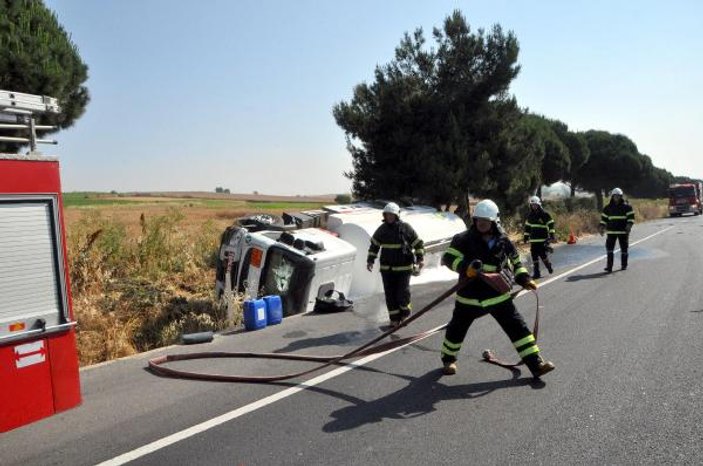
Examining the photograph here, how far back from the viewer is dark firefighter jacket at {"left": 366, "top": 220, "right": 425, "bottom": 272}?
7.88 meters

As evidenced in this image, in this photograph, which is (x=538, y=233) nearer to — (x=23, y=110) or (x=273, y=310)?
(x=273, y=310)

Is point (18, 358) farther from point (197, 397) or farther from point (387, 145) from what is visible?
point (387, 145)

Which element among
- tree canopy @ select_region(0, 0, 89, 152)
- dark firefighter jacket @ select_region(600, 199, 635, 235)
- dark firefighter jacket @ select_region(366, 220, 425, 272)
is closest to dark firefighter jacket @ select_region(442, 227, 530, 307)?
dark firefighter jacket @ select_region(366, 220, 425, 272)

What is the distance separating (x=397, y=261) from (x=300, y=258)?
1.90 m

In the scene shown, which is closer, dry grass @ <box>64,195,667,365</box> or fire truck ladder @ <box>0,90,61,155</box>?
fire truck ladder @ <box>0,90,61,155</box>

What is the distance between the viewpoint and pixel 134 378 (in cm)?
577

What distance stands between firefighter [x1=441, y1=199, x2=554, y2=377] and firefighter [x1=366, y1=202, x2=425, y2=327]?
2198mm

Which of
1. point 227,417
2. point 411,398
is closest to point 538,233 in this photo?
point 411,398

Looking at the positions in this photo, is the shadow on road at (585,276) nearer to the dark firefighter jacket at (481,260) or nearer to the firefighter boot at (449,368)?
the dark firefighter jacket at (481,260)

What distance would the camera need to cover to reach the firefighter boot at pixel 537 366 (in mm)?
5254

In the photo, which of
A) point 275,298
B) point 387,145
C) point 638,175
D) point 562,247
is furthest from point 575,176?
point 275,298

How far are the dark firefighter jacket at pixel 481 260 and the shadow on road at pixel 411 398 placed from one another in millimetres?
770

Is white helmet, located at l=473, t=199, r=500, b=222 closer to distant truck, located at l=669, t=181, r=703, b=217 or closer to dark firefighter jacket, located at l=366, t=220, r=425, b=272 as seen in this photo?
dark firefighter jacket, located at l=366, t=220, r=425, b=272

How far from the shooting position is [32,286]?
463cm
